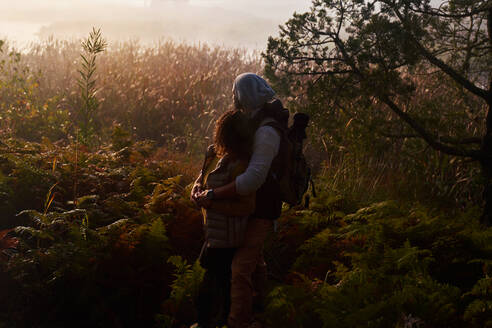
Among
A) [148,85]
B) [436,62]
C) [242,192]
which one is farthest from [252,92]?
[148,85]

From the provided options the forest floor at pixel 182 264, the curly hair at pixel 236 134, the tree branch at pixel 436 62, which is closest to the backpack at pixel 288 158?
the curly hair at pixel 236 134

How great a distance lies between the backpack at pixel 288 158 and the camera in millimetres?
3705

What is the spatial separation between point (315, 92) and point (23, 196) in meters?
3.43

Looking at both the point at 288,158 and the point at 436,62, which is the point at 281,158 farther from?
the point at 436,62

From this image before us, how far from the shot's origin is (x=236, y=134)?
3615mm

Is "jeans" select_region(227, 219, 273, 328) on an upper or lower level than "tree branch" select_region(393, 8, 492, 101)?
lower

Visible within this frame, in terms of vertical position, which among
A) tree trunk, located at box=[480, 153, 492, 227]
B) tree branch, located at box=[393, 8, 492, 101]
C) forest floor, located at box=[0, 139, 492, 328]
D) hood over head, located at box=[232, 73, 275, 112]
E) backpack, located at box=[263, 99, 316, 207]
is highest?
tree branch, located at box=[393, 8, 492, 101]

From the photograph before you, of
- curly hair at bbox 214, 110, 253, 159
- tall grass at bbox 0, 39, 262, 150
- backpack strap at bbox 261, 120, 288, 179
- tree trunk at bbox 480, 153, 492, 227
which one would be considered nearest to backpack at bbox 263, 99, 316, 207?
backpack strap at bbox 261, 120, 288, 179

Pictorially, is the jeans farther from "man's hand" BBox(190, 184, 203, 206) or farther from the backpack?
"man's hand" BBox(190, 184, 203, 206)

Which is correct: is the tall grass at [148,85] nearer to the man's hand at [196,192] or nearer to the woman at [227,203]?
the man's hand at [196,192]

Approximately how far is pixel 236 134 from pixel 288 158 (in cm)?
45

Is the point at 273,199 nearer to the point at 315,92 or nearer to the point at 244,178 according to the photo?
the point at 244,178

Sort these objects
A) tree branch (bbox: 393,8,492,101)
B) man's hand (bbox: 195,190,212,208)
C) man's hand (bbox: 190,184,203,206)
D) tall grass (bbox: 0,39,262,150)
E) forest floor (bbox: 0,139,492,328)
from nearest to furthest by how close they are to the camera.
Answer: forest floor (bbox: 0,139,492,328), man's hand (bbox: 195,190,212,208), man's hand (bbox: 190,184,203,206), tree branch (bbox: 393,8,492,101), tall grass (bbox: 0,39,262,150)

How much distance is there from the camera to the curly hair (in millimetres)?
3611
